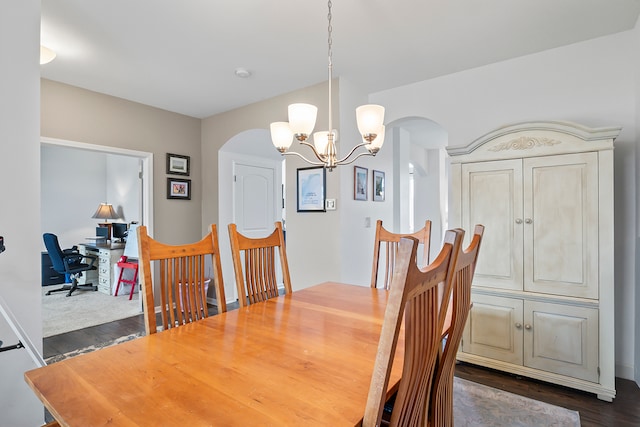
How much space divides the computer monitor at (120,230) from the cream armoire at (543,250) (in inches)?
205

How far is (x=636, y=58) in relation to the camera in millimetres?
2334

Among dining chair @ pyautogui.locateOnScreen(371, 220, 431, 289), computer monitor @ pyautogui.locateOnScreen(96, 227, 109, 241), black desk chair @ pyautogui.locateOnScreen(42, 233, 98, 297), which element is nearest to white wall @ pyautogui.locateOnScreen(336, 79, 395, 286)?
dining chair @ pyautogui.locateOnScreen(371, 220, 431, 289)

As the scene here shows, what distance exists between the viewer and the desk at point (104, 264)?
5074 millimetres

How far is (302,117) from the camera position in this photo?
1.79 meters

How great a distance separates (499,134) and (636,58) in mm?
1025

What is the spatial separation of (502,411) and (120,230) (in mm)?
5788

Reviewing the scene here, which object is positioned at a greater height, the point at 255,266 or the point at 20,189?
the point at 20,189

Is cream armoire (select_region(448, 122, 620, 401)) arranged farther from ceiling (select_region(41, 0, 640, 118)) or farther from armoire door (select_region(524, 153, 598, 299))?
ceiling (select_region(41, 0, 640, 118))

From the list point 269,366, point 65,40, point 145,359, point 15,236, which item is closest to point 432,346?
point 269,366

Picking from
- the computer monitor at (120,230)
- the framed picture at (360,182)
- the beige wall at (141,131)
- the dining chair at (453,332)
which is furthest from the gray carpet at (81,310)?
the dining chair at (453,332)

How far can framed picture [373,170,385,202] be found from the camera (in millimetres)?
3706

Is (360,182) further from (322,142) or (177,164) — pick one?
(177,164)

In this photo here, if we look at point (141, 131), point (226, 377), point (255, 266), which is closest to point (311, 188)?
point (255, 266)

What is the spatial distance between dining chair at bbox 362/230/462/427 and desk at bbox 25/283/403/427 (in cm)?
9
